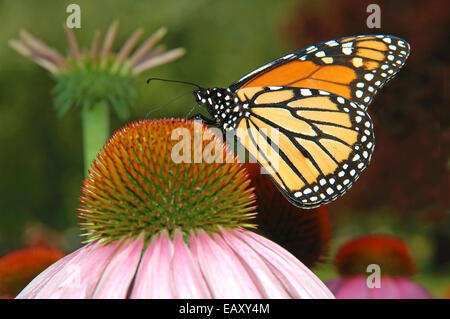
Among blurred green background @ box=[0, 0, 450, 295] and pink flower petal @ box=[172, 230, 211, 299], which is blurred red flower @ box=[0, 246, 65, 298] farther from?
blurred green background @ box=[0, 0, 450, 295]

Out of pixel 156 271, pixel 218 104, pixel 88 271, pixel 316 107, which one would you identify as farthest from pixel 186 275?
pixel 316 107

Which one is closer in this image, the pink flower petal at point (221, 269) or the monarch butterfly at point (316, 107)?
the pink flower petal at point (221, 269)

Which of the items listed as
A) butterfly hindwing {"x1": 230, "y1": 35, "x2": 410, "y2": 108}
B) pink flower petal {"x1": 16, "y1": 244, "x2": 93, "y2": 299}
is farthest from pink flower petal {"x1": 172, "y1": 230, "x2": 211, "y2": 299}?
butterfly hindwing {"x1": 230, "y1": 35, "x2": 410, "y2": 108}

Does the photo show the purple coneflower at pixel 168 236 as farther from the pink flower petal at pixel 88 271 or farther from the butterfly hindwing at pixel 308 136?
the butterfly hindwing at pixel 308 136

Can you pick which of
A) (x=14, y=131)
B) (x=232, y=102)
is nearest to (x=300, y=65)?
(x=232, y=102)

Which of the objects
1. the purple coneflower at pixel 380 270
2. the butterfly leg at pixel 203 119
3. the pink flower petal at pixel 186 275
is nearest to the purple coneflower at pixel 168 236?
the pink flower petal at pixel 186 275

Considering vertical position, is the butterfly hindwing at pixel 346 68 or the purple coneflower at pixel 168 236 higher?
the butterfly hindwing at pixel 346 68
